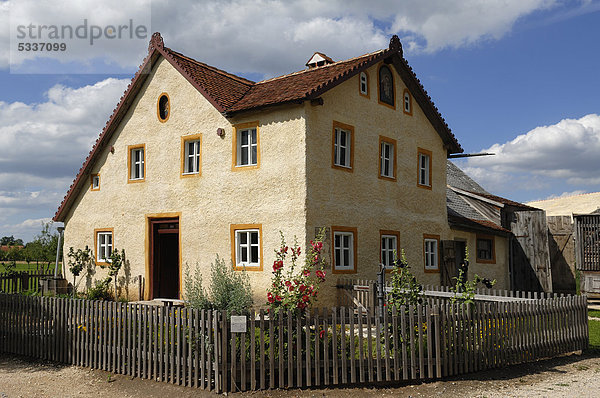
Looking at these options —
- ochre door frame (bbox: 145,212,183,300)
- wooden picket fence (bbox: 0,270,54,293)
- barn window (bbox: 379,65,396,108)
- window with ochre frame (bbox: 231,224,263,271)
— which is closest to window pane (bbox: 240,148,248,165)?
window with ochre frame (bbox: 231,224,263,271)

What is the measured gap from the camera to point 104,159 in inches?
819

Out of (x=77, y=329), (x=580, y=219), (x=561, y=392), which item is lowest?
(x=561, y=392)

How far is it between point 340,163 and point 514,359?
8114 mm

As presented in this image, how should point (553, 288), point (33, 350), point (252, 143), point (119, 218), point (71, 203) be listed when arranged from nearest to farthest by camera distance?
point (33, 350), point (252, 143), point (119, 218), point (71, 203), point (553, 288)

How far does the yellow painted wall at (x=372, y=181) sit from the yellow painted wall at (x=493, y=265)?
5.73 ft

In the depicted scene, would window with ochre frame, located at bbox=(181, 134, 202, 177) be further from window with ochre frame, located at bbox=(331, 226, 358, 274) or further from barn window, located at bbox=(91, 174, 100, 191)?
window with ochre frame, located at bbox=(331, 226, 358, 274)

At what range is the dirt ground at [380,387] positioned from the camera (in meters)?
8.61

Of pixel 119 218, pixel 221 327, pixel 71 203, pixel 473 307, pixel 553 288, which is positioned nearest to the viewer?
pixel 221 327

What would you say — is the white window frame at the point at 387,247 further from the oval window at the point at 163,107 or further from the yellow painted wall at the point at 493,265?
the oval window at the point at 163,107

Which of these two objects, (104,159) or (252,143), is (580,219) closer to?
(252,143)

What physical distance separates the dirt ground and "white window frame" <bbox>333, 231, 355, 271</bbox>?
6.61m

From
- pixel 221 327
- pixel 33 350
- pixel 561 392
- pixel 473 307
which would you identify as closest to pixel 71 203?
pixel 33 350

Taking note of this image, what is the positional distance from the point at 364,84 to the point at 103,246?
37.0ft

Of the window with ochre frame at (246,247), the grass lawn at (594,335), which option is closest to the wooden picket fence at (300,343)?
the grass lawn at (594,335)
